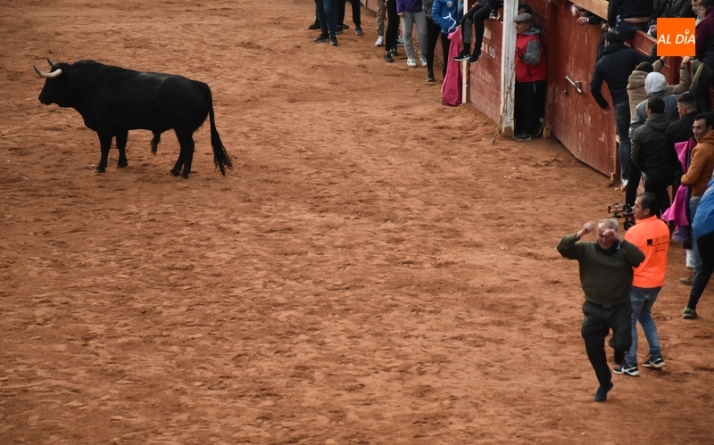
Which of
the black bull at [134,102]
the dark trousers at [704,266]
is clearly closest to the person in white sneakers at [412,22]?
the black bull at [134,102]

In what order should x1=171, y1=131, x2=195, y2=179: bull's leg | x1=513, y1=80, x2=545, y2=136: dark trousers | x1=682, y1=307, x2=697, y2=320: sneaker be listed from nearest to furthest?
x1=682, y1=307, x2=697, y2=320: sneaker → x1=171, y1=131, x2=195, y2=179: bull's leg → x1=513, y1=80, x2=545, y2=136: dark trousers

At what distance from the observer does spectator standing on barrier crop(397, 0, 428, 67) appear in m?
19.9

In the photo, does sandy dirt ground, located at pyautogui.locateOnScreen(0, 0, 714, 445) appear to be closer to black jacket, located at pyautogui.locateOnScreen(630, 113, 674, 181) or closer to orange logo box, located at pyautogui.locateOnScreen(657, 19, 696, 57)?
black jacket, located at pyautogui.locateOnScreen(630, 113, 674, 181)

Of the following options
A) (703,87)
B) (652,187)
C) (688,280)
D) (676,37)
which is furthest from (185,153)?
(688,280)

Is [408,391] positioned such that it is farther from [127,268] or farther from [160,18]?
[160,18]

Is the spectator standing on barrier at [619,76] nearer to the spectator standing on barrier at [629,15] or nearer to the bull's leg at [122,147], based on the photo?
the spectator standing on barrier at [629,15]

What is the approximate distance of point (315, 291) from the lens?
1060cm

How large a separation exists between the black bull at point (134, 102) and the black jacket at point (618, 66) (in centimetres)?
505

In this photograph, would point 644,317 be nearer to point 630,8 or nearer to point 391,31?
point 630,8

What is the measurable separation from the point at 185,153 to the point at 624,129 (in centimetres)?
580

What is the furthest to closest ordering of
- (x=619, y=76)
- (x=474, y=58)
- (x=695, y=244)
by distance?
(x=474, y=58), (x=619, y=76), (x=695, y=244)

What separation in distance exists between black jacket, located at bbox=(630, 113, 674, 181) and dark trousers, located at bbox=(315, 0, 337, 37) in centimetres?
1283

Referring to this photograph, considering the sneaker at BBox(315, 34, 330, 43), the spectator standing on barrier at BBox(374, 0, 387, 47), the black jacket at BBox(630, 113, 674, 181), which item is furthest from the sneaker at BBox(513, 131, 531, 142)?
the sneaker at BBox(315, 34, 330, 43)

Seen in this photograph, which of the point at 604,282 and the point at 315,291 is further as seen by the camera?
the point at 315,291
